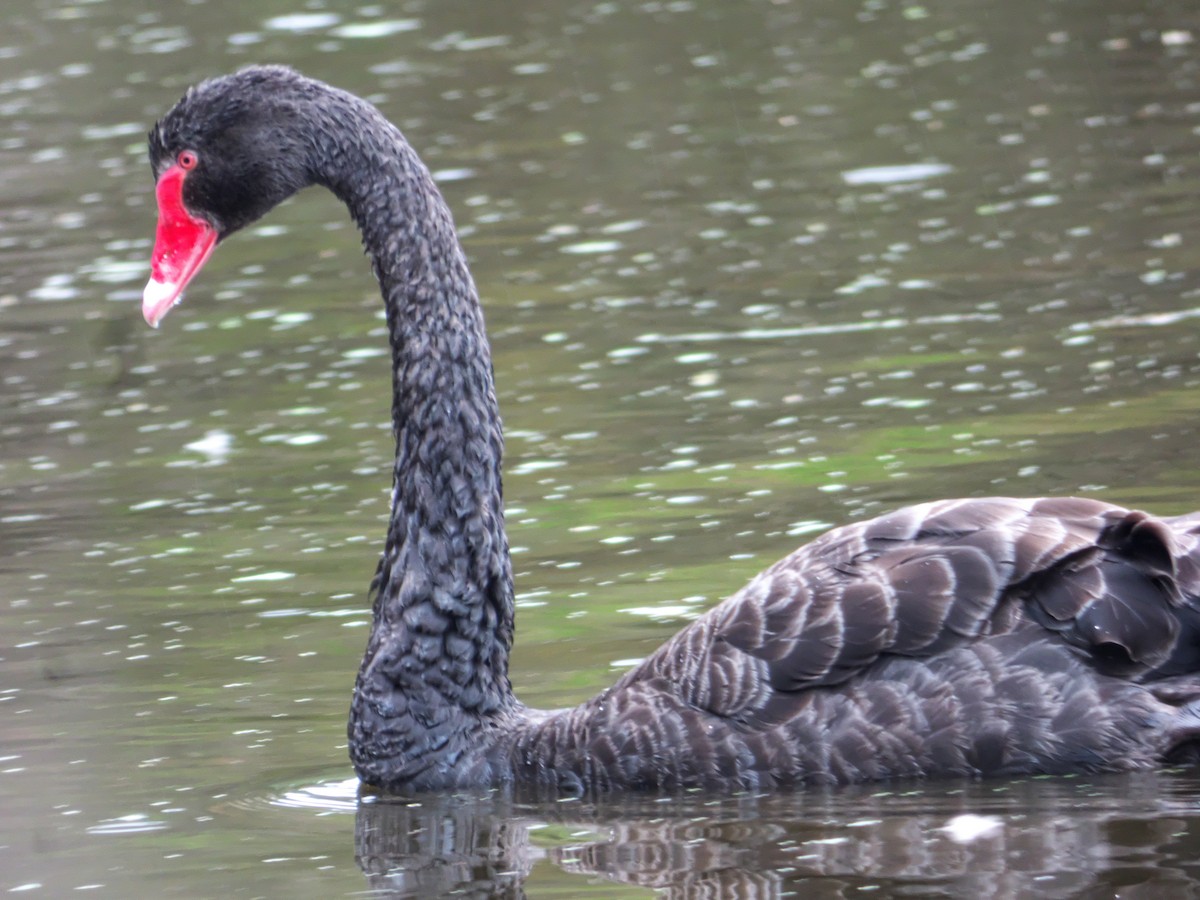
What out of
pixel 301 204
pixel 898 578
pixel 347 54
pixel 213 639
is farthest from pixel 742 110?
pixel 898 578

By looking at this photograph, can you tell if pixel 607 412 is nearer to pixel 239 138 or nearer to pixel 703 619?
pixel 239 138

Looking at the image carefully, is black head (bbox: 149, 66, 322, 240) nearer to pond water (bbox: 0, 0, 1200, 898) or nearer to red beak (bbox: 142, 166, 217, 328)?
red beak (bbox: 142, 166, 217, 328)

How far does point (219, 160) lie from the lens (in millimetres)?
6633

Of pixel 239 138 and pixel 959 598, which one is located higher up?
pixel 239 138

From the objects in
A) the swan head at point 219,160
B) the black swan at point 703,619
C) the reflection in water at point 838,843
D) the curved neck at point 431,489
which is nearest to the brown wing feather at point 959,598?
the black swan at point 703,619

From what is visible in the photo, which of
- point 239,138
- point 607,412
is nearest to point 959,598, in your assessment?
point 239,138

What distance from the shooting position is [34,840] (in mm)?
5957

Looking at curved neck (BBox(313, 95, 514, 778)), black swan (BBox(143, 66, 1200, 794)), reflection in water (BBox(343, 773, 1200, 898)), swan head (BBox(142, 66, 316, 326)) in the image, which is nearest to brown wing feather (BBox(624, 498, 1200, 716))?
black swan (BBox(143, 66, 1200, 794))

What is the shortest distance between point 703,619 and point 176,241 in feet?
6.53

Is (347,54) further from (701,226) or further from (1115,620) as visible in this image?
(1115,620)

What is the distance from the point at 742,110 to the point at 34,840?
12864mm

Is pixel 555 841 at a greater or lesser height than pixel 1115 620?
lesser

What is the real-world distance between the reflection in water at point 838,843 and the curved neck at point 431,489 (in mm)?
463

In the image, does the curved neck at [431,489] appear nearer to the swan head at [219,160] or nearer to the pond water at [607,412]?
the swan head at [219,160]
